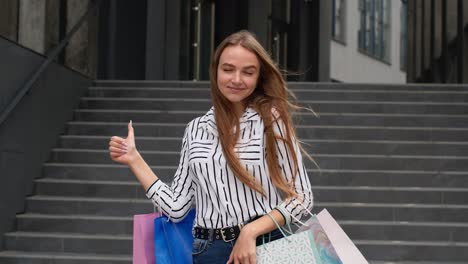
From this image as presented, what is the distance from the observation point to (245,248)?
1.72 meters

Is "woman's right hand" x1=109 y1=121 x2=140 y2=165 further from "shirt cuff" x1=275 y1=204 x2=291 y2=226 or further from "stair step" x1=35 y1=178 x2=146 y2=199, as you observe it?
"stair step" x1=35 y1=178 x2=146 y2=199

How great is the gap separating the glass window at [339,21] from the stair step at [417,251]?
28.7 m

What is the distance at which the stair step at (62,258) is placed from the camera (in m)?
6.25

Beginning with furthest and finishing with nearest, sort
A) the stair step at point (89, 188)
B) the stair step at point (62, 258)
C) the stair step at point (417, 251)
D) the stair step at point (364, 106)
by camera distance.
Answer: the stair step at point (364, 106) < the stair step at point (89, 188) < the stair step at point (417, 251) < the stair step at point (62, 258)

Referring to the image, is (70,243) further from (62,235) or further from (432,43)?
(432,43)

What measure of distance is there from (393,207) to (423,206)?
309mm

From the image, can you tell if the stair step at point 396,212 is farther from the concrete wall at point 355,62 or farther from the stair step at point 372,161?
the concrete wall at point 355,62

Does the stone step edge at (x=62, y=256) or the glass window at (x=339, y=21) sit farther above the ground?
the glass window at (x=339, y=21)

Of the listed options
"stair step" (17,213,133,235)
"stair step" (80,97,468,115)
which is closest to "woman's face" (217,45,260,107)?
"stair step" (17,213,133,235)

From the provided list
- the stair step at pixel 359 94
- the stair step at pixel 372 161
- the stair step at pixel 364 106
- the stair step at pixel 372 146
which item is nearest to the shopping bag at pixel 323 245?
the stair step at pixel 372 161

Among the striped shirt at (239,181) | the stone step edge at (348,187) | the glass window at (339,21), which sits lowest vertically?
the stone step edge at (348,187)

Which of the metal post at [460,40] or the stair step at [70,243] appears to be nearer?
the stair step at [70,243]

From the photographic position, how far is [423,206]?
693 centimetres

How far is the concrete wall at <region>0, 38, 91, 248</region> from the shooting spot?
678 cm
